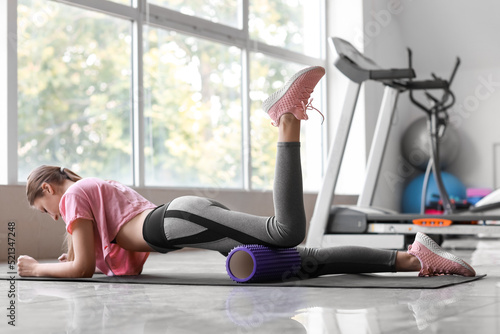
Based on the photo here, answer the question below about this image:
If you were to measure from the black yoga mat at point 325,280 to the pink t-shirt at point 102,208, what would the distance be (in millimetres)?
137

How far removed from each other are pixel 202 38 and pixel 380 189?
10.6ft

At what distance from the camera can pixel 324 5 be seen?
801 centimetres

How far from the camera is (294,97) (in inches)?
90.6

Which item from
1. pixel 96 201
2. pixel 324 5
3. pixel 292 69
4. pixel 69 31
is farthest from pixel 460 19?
pixel 96 201

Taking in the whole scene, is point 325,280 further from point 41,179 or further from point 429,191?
point 429,191

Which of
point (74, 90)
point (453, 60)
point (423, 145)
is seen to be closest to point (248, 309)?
point (74, 90)

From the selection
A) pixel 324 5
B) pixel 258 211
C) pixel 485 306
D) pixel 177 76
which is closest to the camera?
pixel 485 306

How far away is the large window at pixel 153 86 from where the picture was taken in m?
4.67

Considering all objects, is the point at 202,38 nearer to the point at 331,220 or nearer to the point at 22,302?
the point at 331,220

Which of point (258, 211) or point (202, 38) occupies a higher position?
point (202, 38)

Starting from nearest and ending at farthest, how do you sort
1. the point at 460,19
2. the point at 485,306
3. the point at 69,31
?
the point at 485,306 < the point at 69,31 < the point at 460,19

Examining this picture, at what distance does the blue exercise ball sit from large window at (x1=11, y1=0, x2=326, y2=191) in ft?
6.79

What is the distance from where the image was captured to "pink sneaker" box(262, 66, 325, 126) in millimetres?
2299

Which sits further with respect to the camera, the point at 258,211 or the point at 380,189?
the point at 380,189
